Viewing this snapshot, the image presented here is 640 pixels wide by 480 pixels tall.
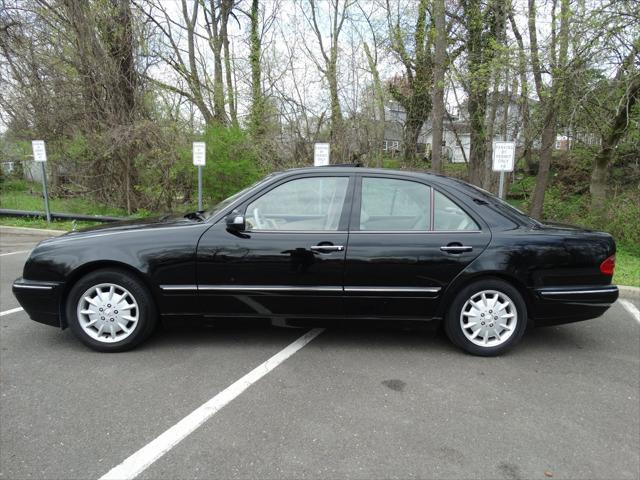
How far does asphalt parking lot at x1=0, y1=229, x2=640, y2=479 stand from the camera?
7.47ft

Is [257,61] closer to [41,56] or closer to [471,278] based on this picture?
[41,56]

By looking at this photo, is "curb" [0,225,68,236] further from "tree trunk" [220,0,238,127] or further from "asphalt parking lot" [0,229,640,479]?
"asphalt parking lot" [0,229,640,479]

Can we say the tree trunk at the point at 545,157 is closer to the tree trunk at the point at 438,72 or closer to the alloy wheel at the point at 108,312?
the tree trunk at the point at 438,72

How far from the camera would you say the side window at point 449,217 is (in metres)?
3.57

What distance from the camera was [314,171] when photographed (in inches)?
146

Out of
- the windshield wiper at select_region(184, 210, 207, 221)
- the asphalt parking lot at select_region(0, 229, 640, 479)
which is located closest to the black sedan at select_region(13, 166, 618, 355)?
the windshield wiper at select_region(184, 210, 207, 221)

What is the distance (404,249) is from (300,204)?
97 cm

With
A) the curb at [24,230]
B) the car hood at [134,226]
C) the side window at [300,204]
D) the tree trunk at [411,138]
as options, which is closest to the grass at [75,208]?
the curb at [24,230]

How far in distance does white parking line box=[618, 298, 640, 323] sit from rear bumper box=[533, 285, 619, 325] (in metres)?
1.68

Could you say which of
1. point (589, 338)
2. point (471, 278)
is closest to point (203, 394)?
point (471, 278)

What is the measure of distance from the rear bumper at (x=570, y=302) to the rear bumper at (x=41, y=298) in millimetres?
3969

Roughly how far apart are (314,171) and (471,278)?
1.60 metres

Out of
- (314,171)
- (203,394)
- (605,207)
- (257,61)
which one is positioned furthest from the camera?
(257,61)

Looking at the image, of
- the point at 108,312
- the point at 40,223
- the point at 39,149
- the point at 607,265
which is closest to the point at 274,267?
the point at 108,312
